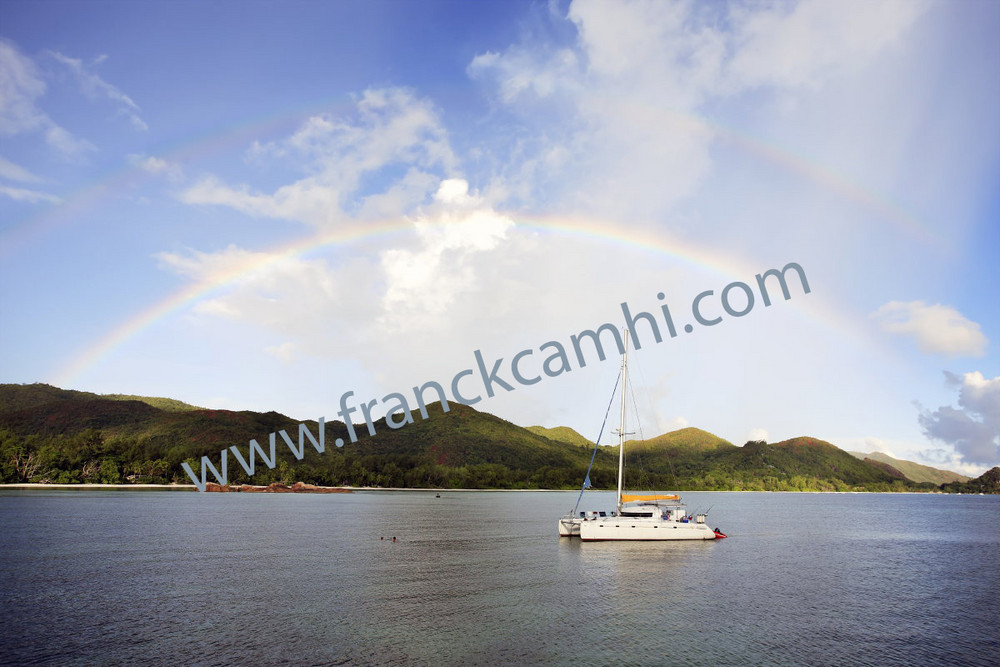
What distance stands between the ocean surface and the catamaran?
2128 mm

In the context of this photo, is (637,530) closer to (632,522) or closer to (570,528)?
(632,522)

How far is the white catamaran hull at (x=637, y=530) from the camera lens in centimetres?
Answer: 7869

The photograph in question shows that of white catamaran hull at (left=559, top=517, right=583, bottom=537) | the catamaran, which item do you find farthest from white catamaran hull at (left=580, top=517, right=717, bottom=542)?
white catamaran hull at (left=559, top=517, right=583, bottom=537)

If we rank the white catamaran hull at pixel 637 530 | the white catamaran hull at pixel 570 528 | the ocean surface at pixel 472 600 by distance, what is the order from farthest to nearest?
the white catamaran hull at pixel 570 528
the white catamaran hull at pixel 637 530
the ocean surface at pixel 472 600

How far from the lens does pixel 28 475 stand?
649ft

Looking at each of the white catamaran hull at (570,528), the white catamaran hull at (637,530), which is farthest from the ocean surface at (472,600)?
the white catamaran hull at (570,528)

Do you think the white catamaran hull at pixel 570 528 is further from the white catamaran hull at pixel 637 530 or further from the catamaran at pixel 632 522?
the white catamaran hull at pixel 637 530

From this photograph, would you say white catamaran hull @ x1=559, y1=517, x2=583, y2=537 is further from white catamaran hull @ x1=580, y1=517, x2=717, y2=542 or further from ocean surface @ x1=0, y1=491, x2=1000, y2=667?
white catamaran hull @ x1=580, y1=517, x2=717, y2=542

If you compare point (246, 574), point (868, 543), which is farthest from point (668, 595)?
point (868, 543)

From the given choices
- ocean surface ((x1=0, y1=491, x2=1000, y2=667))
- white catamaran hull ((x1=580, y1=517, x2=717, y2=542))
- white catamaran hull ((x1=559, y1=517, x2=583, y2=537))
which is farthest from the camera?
white catamaran hull ((x1=559, y1=517, x2=583, y2=537))

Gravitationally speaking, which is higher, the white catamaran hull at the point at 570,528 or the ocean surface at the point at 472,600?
the white catamaran hull at the point at 570,528

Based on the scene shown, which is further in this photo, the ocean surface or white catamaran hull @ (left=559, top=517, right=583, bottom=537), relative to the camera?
white catamaran hull @ (left=559, top=517, right=583, bottom=537)

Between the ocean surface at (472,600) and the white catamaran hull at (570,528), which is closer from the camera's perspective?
the ocean surface at (472,600)

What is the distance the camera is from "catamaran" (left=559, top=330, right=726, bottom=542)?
79375 millimetres
